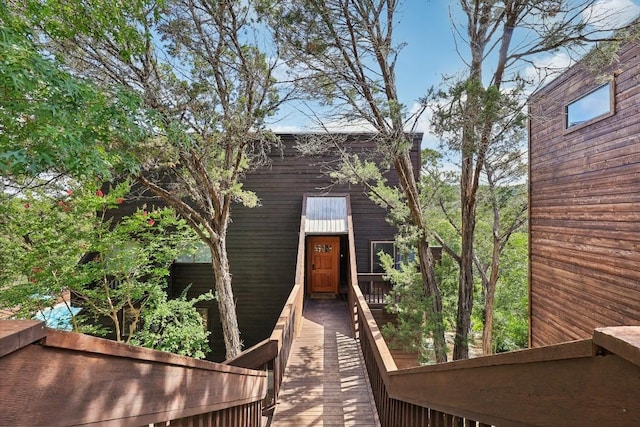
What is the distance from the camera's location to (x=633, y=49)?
4.27 metres

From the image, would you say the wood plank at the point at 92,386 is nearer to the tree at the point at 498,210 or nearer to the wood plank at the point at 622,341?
the wood plank at the point at 622,341

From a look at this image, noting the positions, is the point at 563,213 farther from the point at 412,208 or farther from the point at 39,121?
the point at 39,121

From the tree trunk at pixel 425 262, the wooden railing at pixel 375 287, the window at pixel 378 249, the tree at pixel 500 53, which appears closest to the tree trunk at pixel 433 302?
the tree trunk at pixel 425 262

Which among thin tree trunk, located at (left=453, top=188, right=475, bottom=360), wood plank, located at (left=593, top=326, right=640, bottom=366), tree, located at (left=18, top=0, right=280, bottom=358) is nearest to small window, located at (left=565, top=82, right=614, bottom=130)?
thin tree trunk, located at (left=453, top=188, right=475, bottom=360)

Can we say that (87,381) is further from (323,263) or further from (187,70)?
(323,263)

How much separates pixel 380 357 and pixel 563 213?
5.35 metres

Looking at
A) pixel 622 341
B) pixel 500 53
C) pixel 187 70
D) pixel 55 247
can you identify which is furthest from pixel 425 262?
pixel 55 247

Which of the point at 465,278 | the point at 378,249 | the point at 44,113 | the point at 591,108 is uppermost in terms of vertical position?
the point at 591,108

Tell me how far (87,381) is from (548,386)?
4.37 feet

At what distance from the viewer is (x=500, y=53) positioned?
430cm

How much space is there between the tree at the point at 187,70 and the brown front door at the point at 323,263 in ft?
15.0

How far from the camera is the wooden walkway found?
11.1ft

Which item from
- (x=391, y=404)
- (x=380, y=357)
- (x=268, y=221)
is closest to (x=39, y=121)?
(x=380, y=357)

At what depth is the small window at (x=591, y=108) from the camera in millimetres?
4801
